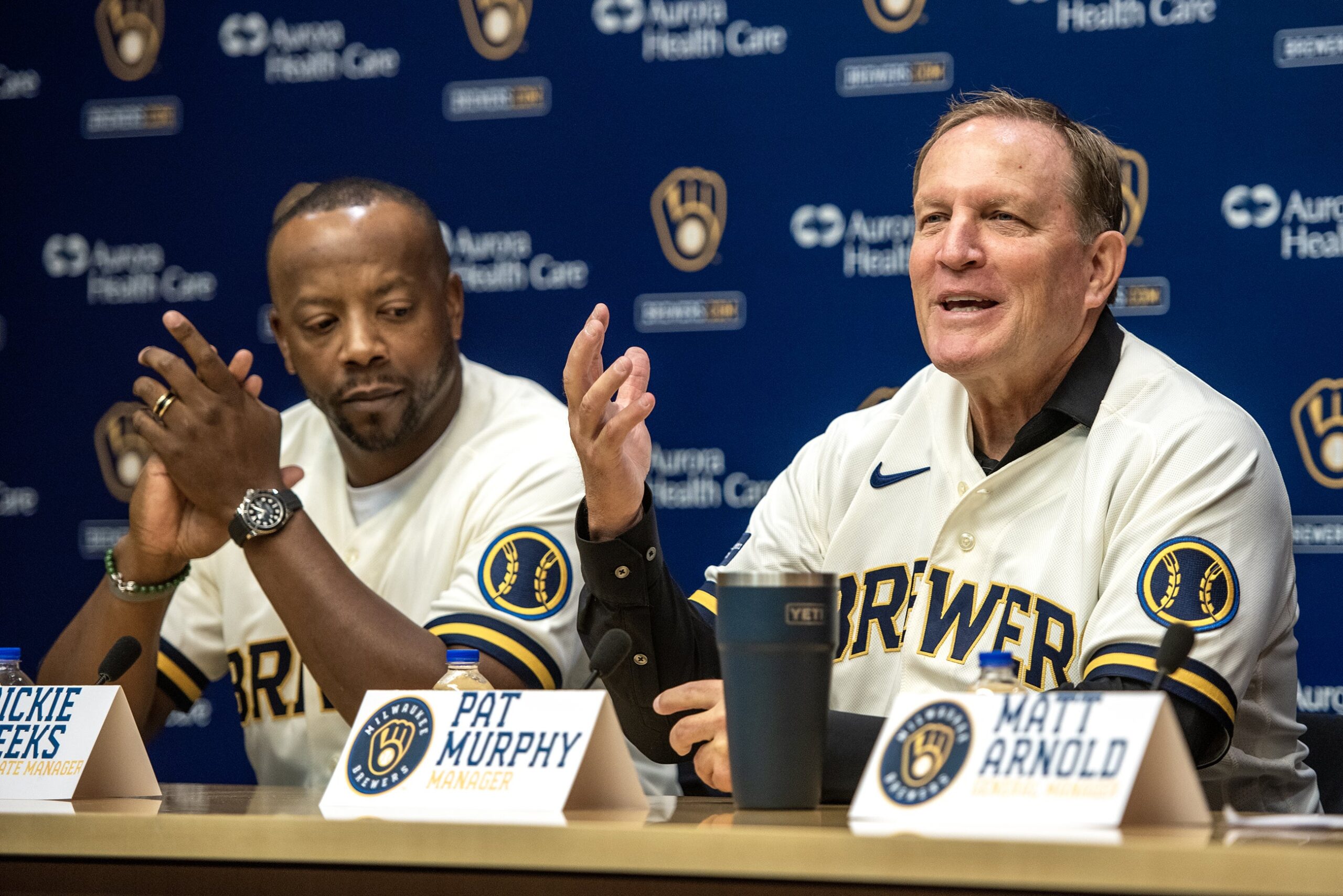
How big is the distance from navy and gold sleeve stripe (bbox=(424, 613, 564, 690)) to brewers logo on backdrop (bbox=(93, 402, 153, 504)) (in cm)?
128

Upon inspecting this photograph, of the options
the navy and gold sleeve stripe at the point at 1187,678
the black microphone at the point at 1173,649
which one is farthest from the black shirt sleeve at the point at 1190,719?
the black microphone at the point at 1173,649

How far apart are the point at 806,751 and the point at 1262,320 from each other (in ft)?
5.29

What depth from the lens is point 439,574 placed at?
7.04 feet

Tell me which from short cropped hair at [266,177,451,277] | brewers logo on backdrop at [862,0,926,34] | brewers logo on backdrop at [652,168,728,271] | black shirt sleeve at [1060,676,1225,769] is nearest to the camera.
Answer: black shirt sleeve at [1060,676,1225,769]

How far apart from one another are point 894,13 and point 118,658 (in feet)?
5.81

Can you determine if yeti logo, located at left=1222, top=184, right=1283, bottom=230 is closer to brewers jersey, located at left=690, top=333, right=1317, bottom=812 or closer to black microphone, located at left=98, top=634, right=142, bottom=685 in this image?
brewers jersey, located at left=690, top=333, right=1317, bottom=812

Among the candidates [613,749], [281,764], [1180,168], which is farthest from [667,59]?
[613,749]

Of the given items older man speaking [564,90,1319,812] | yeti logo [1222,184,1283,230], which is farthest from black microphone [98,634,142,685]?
yeti logo [1222,184,1283,230]

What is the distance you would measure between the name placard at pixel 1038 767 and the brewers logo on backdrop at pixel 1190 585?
1.51ft

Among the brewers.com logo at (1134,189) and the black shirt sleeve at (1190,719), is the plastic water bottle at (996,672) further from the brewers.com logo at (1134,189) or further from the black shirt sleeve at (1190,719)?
the brewers.com logo at (1134,189)

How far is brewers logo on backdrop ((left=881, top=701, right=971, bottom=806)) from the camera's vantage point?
916 mm

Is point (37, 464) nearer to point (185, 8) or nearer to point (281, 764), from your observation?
point (185, 8)

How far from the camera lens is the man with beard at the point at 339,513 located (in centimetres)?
192

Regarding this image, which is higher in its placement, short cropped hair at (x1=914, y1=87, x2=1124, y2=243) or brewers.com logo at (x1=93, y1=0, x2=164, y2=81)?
brewers.com logo at (x1=93, y1=0, x2=164, y2=81)
